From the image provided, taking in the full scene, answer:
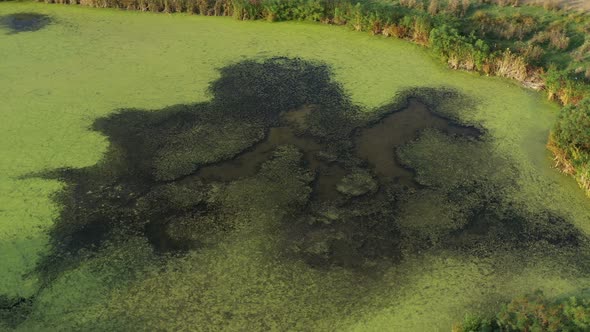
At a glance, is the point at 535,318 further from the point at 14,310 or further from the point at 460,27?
the point at 460,27

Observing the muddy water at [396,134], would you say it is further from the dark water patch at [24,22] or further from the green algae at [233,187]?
the dark water patch at [24,22]

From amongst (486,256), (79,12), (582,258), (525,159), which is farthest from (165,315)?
(79,12)

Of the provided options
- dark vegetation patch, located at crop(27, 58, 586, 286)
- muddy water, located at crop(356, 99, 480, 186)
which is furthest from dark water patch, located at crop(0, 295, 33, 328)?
muddy water, located at crop(356, 99, 480, 186)

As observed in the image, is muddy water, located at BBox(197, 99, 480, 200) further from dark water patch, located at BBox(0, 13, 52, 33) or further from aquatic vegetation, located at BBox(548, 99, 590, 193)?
dark water patch, located at BBox(0, 13, 52, 33)

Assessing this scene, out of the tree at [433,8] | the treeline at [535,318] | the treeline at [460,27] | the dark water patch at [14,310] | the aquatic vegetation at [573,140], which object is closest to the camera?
the treeline at [535,318]

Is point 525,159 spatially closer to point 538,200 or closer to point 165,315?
point 538,200

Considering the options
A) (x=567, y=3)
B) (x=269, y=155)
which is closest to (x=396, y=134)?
(x=269, y=155)

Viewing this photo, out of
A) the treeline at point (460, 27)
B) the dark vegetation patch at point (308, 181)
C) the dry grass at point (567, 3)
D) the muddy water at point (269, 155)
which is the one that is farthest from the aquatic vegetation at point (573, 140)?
the dry grass at point (567, 3)
